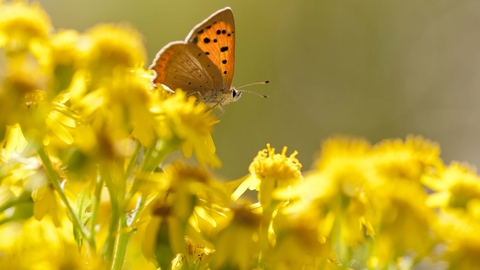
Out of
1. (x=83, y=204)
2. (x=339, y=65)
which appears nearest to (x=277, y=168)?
(x=83, y=204)

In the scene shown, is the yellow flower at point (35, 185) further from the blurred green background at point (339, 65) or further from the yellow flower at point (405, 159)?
the blurred green background at point (339, 65)

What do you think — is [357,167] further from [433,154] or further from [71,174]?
[71,174]

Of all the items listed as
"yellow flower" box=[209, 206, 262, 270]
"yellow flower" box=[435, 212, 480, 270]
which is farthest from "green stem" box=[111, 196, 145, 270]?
"yellow flower" box=[435, 212, 480, 270]

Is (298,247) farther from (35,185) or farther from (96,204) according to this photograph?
(35,185)

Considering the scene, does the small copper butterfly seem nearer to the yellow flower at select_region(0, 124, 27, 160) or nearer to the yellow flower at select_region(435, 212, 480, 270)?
the yellow flower at select_region(0, 124, 27, 160)

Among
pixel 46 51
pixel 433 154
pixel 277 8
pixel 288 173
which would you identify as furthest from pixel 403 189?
pixel 277 8

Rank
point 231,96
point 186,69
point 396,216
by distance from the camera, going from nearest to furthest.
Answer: point 396,216, point 186,69, point 231,96
